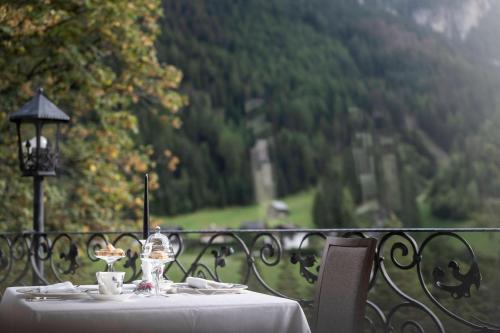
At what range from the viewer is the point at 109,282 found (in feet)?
6.32

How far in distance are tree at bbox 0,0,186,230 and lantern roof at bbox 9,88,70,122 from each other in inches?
83.2

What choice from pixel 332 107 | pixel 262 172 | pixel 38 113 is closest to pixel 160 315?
pixel 38 113

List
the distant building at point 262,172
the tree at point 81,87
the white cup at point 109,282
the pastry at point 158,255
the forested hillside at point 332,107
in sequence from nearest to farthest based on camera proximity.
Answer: the white cup at point 109,282 → the pastry at point 158,255 → the tree at point 81,87 → the distant building at point 262,172 → the forested hillside at point 332,107

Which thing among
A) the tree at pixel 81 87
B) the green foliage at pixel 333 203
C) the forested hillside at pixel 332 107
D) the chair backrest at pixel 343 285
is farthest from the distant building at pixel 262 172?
the chair backrest at pixel 343 285

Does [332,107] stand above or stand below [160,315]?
above

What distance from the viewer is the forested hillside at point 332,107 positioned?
29.3 metres

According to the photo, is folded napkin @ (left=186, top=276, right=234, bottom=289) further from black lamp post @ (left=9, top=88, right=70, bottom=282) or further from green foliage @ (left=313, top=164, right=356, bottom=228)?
green foliage @ (left=313, top=164, right=356, bottom=228)

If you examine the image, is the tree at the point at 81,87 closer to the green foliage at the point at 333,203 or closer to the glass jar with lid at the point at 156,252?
the glass jar with lid at the point at 156,252

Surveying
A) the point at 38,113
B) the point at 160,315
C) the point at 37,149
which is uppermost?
the point at 38,113

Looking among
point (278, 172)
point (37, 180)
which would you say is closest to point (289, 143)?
point (278, 172)

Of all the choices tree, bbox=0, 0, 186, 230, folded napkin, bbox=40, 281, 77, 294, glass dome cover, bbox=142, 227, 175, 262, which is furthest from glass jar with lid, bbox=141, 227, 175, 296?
tree, bbox=0, 0, 186, 230

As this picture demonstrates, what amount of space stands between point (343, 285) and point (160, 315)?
0.58 metres

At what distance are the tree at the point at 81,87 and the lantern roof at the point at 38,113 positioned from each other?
6.93 feet

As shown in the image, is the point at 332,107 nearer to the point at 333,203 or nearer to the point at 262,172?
the point at 333,203
